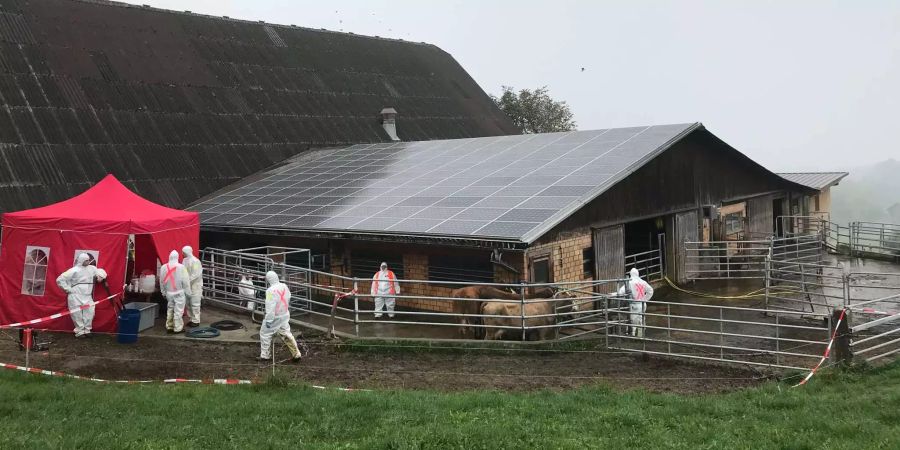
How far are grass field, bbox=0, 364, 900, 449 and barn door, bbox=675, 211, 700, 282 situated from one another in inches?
384

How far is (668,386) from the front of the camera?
1021 centimetres

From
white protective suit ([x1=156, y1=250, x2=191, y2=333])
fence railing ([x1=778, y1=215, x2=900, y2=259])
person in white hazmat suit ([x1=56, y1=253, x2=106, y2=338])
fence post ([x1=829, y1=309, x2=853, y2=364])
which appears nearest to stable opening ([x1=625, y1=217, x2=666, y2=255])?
fence railing ([x1=778, y1=215, x2=900, y2=259])

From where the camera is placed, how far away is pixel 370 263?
676 inches

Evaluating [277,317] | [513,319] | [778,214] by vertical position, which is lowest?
[513,319]

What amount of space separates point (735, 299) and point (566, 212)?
5911mm

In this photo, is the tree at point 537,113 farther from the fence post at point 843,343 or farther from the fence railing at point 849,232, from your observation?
the fence post at point 843,343

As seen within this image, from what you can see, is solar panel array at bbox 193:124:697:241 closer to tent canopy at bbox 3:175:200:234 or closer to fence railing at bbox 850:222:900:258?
tent canopy at bbox 3:175:200:234

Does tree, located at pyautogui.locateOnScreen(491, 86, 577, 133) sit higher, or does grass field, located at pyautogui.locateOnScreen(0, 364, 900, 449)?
tree, located at pyautogui.locateOnScreen(491, 86, 577, 133)

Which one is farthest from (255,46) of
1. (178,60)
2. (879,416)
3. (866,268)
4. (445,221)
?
(879,416)

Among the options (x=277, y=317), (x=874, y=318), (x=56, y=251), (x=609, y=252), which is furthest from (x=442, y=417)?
(x=874, y=318)

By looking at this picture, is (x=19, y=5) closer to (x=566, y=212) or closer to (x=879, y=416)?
(x=566, y=212)

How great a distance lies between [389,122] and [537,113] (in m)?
18.7

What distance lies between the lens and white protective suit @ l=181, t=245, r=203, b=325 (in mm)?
14250

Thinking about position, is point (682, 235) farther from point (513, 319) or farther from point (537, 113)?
point (537, 113)
